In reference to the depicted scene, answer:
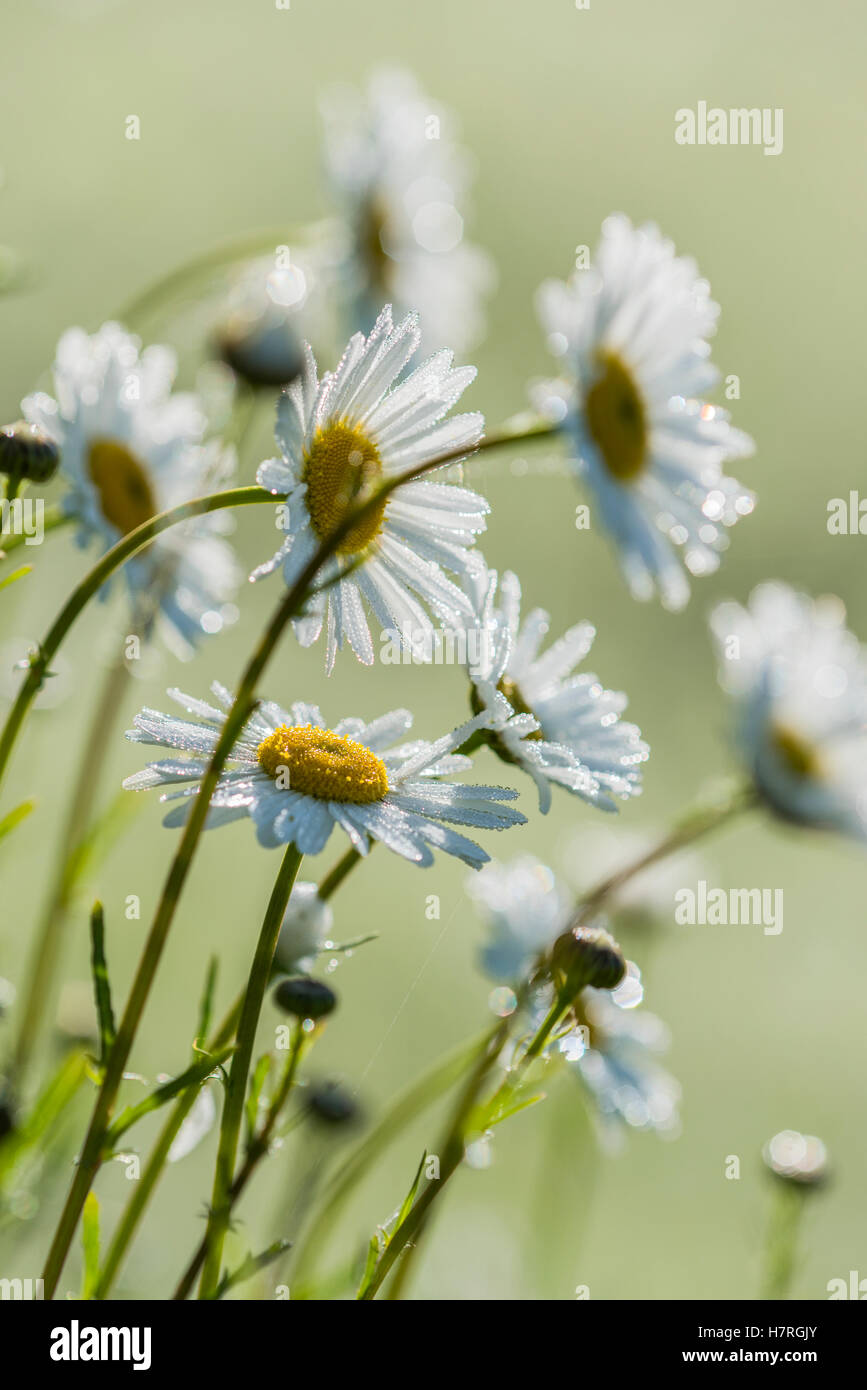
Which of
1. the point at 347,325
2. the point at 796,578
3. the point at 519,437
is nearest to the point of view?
the point at 519,437

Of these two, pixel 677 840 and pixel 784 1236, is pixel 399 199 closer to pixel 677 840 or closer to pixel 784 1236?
pixel 677 840

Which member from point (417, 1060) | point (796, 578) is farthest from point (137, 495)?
point (796, 578)

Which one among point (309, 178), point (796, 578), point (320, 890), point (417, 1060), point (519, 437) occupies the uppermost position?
point (309, 178)

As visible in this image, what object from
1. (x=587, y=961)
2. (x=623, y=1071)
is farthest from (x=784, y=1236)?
(x=587, y=961)

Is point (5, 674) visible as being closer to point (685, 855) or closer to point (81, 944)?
point (81, 944)

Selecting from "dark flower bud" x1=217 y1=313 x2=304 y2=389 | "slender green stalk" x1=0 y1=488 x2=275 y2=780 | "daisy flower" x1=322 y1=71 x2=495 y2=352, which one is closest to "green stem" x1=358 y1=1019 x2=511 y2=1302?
"slender green stalk" x1=0 y1=488 x2=275 y2=780

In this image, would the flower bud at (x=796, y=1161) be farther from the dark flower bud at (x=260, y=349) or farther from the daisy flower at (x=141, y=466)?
the dark flower bud at (x=260, y=349)
